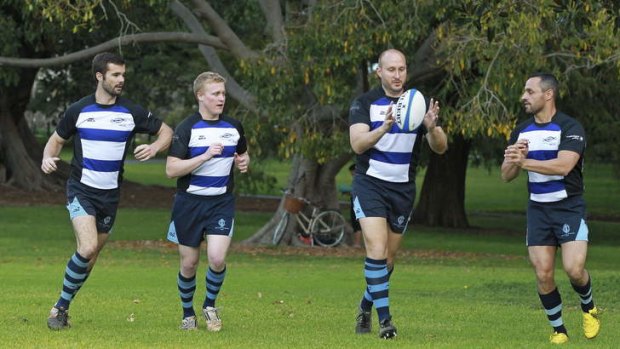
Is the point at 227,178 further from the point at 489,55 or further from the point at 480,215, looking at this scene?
the point at 480,215

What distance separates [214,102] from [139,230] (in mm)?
22713

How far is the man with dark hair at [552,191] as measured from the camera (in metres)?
10.3

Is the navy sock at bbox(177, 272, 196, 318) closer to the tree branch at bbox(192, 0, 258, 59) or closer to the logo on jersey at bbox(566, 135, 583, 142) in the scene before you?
the logo on jersey at bbox(566, 135, 583, 142)

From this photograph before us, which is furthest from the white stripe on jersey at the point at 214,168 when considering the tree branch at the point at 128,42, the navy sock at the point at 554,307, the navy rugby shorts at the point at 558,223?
the tree branch at the point at 128,42

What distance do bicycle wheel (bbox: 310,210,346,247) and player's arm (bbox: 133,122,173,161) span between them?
53.7 ft

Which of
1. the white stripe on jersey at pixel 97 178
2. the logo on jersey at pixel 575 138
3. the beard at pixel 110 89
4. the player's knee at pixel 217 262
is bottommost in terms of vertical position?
the player's knee at pixel 217 262

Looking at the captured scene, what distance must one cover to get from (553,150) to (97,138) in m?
3.72

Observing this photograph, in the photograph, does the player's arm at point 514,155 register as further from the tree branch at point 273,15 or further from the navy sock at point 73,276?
the tree branch at point 273,15

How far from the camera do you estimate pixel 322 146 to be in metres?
24.1

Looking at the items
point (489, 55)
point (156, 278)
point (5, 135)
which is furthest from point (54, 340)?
point (5, 135)

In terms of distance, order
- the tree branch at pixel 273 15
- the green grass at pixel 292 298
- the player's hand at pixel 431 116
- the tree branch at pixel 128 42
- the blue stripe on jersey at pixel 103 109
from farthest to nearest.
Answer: the tree branch at pixel 273 15 → the tree branch at pixel 128 42 → the blue stripe on jersey at pixel 103 109 → the green grass at pixel 292 298 → the player's hand at pixel 431 116

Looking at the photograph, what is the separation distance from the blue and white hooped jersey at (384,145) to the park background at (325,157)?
1342 millimetres

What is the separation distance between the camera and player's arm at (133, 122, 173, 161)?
10734mm

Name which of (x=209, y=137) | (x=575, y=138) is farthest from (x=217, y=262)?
(x=575, y=138)
